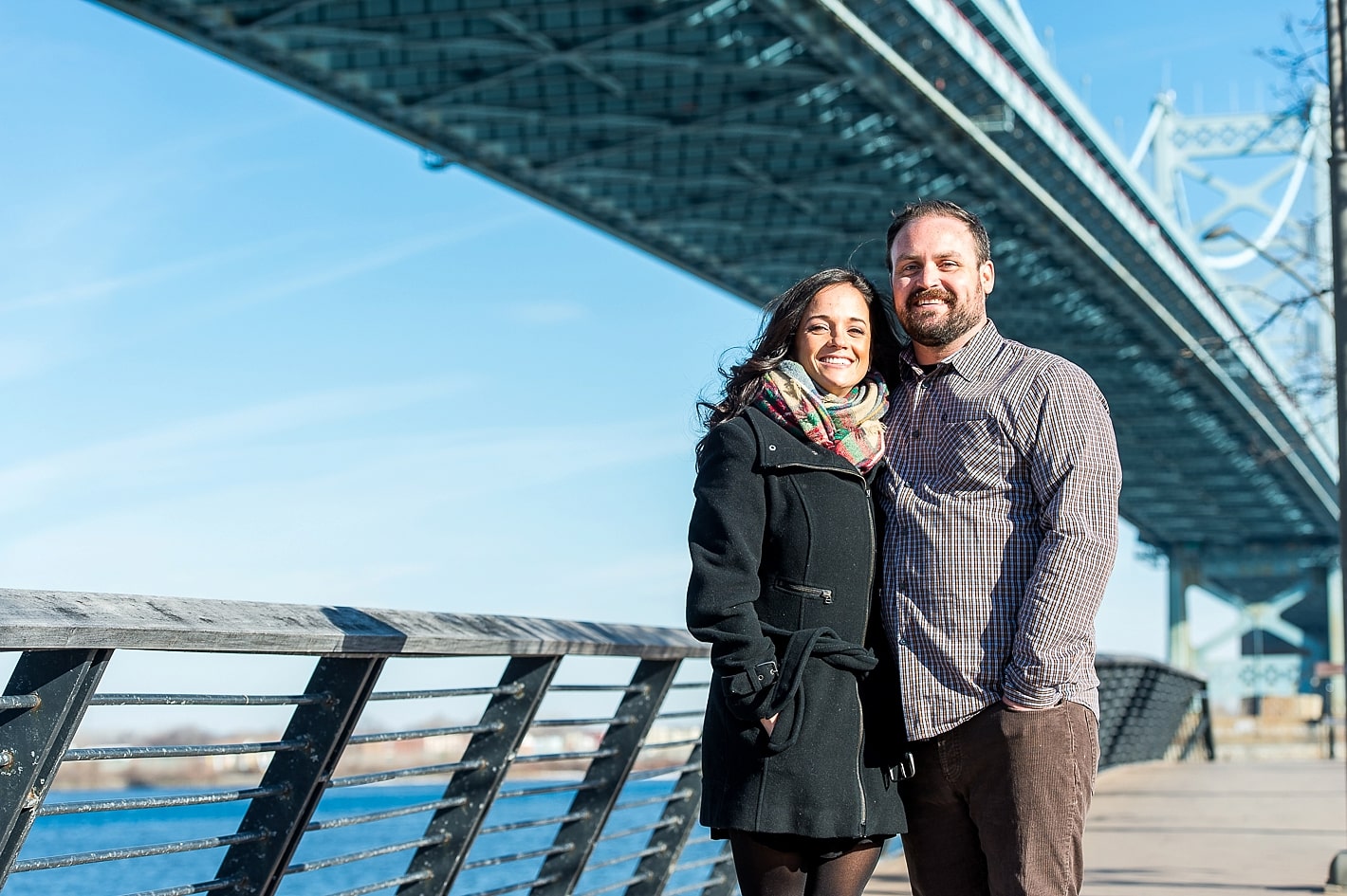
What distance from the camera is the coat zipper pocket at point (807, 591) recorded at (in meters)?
2.59

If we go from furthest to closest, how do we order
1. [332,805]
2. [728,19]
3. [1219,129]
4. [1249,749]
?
[332,805] → [1219,129] → [1249,749] → [728,19]

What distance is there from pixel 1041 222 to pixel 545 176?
357 inches

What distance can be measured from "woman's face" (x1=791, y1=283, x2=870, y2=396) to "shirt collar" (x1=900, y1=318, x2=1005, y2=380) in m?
0.19

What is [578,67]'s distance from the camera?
26.8 meters

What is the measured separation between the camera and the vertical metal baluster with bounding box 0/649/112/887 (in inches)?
83.4

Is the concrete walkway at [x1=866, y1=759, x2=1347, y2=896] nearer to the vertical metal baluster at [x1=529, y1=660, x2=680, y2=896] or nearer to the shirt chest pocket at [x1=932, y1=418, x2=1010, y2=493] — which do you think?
the vertical metal baluster at [x1=529, y1=660, x2=680, y2=896]

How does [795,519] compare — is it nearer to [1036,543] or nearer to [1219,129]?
[1036,543]

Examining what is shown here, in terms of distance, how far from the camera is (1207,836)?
25.7ft

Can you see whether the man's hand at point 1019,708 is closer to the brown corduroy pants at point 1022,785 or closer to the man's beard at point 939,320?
the brown corduroy pants at point 1022,785

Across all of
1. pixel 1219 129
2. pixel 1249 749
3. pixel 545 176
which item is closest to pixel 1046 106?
pixel 545 176

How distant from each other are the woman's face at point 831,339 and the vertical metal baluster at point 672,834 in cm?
192

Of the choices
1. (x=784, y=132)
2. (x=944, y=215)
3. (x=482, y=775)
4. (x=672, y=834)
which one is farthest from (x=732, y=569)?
(x=784, y=132)

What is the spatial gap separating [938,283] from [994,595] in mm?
549

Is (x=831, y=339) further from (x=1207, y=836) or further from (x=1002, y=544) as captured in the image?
(x=1207, y=836)
